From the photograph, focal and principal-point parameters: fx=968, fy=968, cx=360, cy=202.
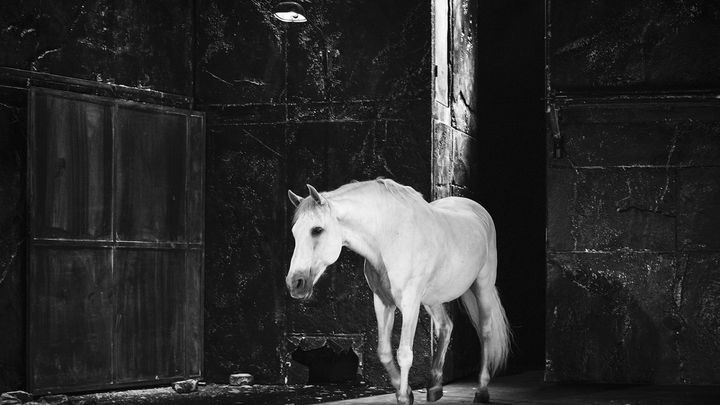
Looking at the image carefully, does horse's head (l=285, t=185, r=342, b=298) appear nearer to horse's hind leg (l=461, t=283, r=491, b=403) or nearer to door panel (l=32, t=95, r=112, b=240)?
horse's hind leg (l=461, t=283, r=491, b=403)

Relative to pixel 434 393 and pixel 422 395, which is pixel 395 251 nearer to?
pixel 434 393

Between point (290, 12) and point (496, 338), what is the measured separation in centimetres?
330

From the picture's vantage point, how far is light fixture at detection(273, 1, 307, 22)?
27.5ft

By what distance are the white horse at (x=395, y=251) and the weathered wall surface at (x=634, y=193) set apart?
1.81 meters

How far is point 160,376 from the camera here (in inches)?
354

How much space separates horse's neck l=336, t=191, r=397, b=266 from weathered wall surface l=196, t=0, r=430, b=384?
196 centimetres

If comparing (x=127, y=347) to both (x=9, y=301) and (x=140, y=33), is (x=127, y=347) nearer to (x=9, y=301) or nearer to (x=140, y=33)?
(x=9, y=301)

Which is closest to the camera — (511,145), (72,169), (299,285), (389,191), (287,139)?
(299,285)

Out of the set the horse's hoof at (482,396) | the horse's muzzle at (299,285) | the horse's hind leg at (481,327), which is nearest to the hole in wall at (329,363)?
the horse's hind leg at (481,327)

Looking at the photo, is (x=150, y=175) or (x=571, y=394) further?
(x=150, y=175)

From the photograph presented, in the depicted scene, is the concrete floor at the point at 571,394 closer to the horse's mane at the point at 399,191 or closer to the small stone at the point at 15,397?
the horse's mane at the point at 399,191

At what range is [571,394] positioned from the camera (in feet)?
26.9

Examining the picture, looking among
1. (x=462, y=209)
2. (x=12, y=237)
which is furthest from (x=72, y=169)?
(x=462, y=209)

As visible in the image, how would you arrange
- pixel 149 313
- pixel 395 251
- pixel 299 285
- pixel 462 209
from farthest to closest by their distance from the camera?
pixel 149 313 → pixel 462 209 → pixel 395 251 → pixel 299 285
